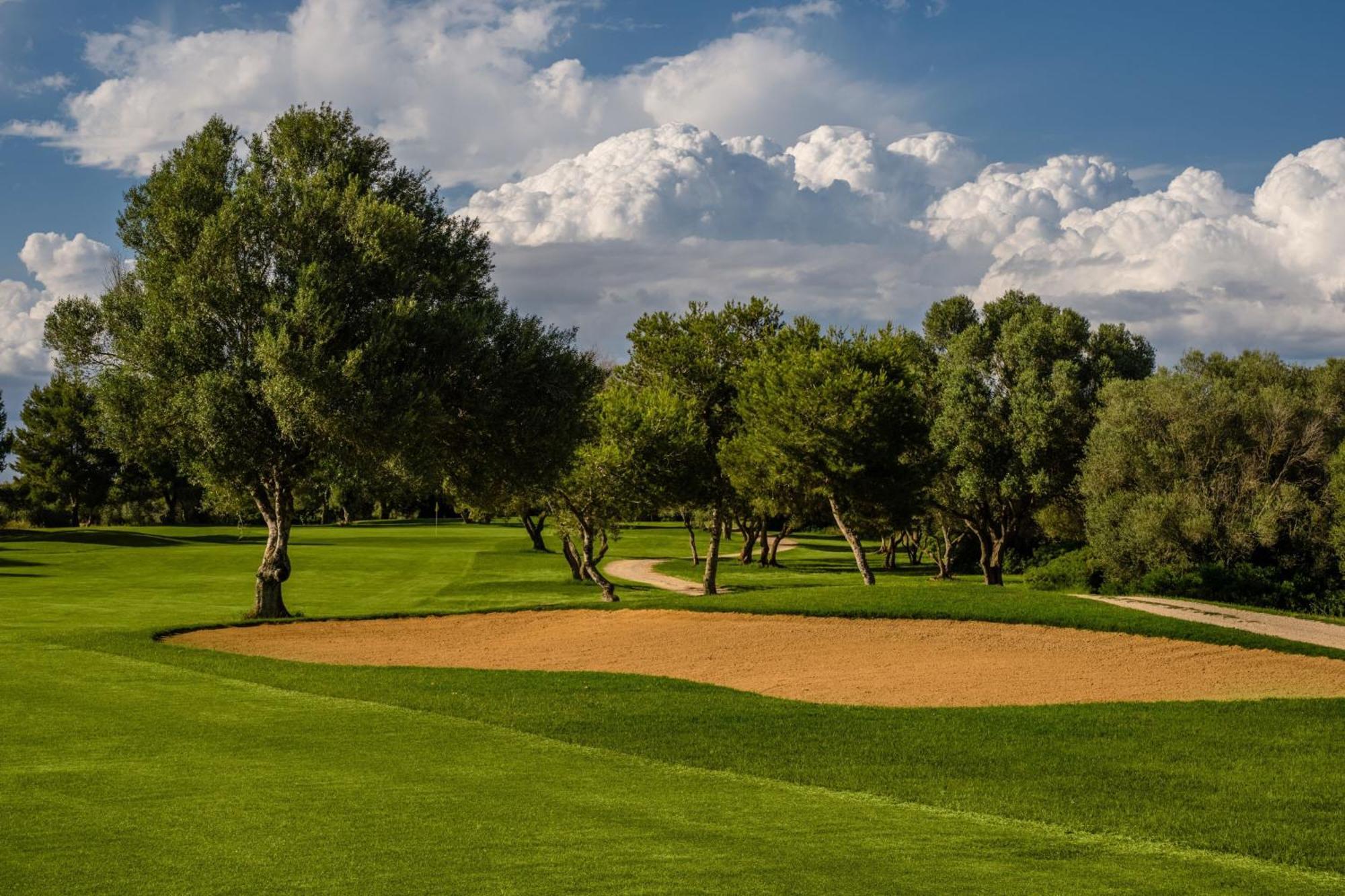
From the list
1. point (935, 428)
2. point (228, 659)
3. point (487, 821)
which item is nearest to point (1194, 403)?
point (935, 428)

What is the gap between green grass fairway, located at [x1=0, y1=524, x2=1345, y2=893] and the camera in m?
8.41

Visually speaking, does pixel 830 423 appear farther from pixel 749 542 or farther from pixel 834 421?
pixel 749 542

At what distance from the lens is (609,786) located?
11750mm

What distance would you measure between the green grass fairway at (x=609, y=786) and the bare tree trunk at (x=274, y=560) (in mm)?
7038

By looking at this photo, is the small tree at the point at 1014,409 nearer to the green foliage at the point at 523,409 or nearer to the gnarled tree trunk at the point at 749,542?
the gnarled tree trunk at the point at 749,542

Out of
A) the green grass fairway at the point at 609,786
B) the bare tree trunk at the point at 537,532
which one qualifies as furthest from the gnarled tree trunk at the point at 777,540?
the green grass fairway at the point at 609,786

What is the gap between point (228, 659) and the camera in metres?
22.1

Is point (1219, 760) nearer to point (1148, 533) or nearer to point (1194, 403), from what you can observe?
point (1148, 533)

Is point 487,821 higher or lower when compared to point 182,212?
lower

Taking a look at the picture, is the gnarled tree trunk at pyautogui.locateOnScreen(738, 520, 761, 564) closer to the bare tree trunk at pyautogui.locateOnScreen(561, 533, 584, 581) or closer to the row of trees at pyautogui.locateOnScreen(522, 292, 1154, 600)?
the row of trees at pyautogui.locateOnScreen(522, 292, 1154, 600)

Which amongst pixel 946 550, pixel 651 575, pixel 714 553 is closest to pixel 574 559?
pixel 651 575

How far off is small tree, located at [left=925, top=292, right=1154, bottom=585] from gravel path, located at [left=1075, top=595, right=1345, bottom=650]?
22.9 m

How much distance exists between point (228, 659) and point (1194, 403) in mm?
42860

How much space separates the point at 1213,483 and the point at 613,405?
27.5m
